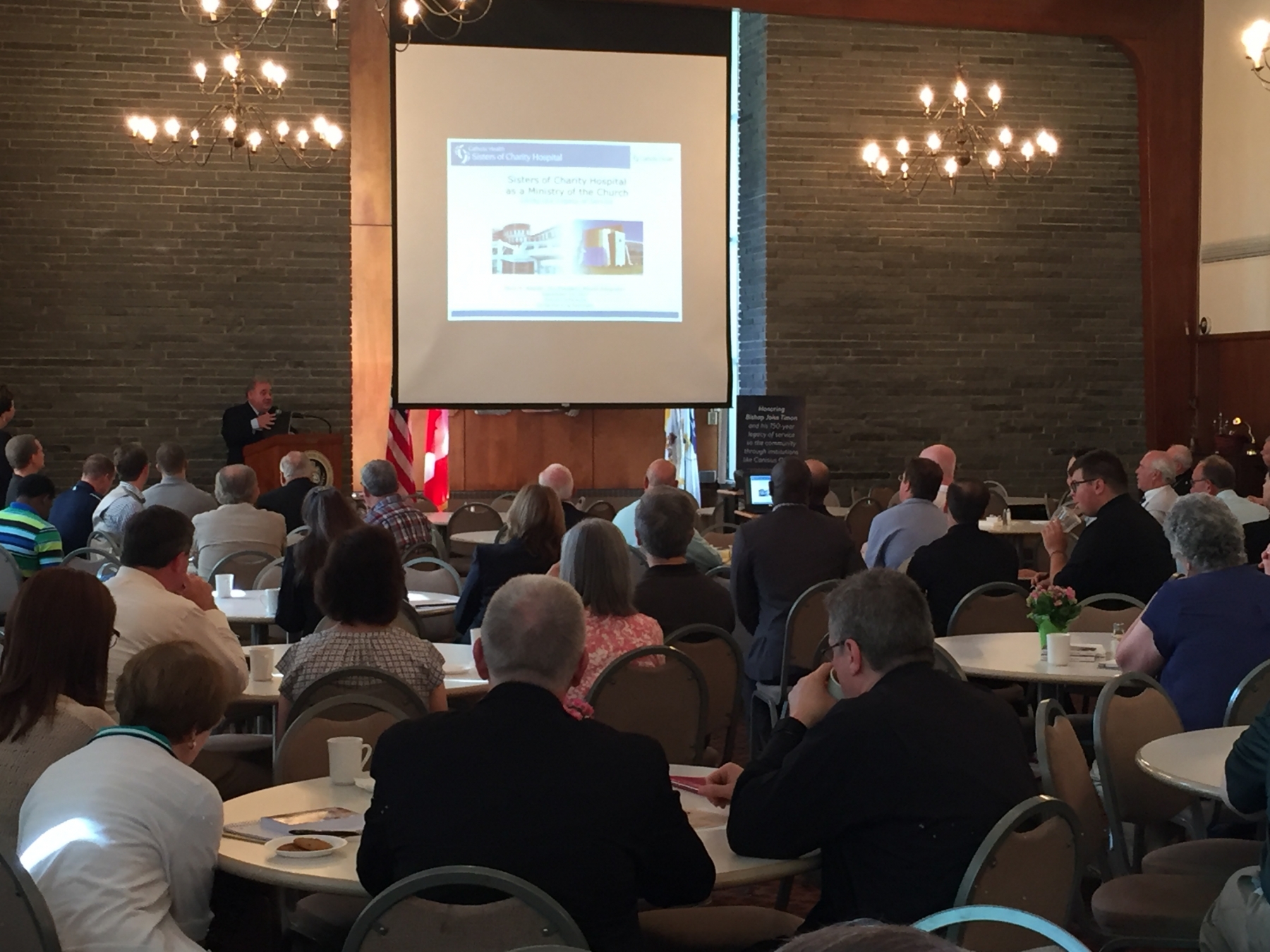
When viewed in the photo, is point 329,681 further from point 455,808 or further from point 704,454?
point 704,454

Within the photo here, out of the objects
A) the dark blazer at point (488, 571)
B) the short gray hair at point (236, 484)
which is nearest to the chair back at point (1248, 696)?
the dark blazer at point (488, 571)

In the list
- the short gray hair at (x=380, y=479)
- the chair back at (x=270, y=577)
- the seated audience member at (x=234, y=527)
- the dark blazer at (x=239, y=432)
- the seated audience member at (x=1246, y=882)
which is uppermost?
the dark blazer at (x=239, y=432)

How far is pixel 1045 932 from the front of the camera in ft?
5.92

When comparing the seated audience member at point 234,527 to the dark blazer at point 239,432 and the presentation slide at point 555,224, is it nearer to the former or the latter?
the dark blazer at point 239,432

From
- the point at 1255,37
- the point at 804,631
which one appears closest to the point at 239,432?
the point at 804,631

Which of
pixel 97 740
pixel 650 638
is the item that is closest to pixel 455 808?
pixel 97 740

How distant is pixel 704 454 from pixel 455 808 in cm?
1144

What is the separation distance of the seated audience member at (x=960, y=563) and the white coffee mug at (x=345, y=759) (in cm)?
318

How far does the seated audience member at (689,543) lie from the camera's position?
21.6ft

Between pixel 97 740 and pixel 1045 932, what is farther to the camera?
pixel 97 740

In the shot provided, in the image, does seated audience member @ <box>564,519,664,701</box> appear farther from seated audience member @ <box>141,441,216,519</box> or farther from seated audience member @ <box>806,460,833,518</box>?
seated audience member @ <box>141,441,216,519</box>

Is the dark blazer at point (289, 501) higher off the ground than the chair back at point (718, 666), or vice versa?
the dark blazer at point (289, 501)

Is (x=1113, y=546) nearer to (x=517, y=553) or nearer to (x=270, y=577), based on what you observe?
(x=517, y=553)

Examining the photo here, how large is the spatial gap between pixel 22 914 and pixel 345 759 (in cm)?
102
